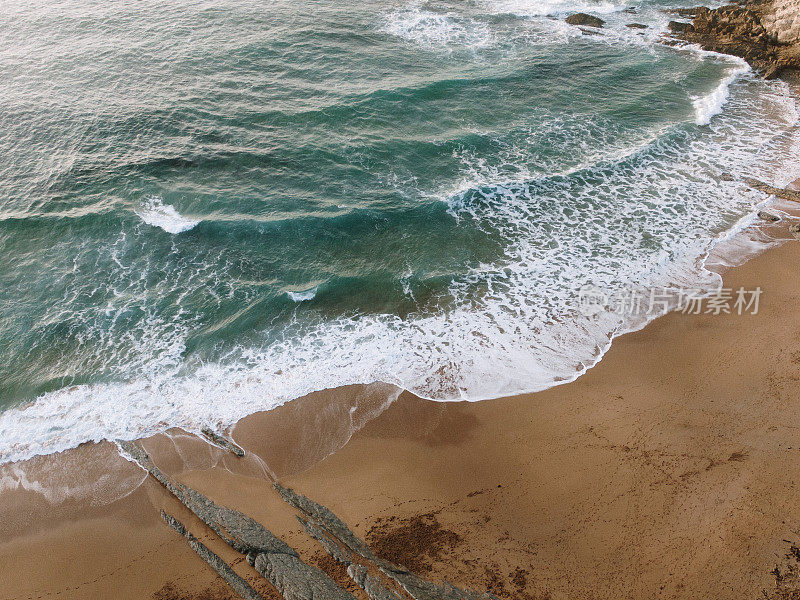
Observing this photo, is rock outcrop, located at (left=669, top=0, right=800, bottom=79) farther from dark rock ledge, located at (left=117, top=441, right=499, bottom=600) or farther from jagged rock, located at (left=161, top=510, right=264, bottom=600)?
jagged rock, located at (left=161, top=510, right=264, bottom=600)

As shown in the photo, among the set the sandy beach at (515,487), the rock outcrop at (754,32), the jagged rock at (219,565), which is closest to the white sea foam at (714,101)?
the rock outcrop at (754,32)

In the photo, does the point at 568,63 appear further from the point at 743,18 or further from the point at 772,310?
the point at 772,310

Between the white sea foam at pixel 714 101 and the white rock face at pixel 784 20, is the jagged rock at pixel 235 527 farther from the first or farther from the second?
the white rock face at pixel 784 20

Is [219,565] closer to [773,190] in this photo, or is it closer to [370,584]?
[370,584]

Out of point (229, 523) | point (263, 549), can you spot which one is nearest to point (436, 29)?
point (229, 523)

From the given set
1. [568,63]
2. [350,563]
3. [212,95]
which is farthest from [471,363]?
[568,63]

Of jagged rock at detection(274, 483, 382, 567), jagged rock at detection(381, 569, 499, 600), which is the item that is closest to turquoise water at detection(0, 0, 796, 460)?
jagged rock at detection(274, 483, 382, 567)
